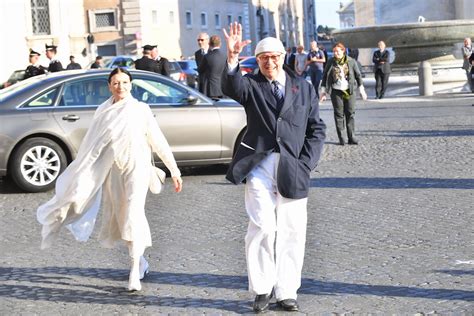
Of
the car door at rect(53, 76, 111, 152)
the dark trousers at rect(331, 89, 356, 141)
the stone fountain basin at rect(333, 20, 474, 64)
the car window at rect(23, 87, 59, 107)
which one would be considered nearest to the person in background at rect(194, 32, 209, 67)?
the dark trousers at rect(331, 89, 356, 141)

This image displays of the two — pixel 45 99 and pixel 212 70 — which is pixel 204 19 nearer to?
pixel 212 70

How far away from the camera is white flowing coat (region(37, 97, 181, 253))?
823 cm

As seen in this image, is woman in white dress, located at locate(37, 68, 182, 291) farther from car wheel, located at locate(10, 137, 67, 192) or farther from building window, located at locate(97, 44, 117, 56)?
building window, located at locate(97, 44, 117, 56)

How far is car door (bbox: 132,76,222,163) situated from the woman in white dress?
6.15m

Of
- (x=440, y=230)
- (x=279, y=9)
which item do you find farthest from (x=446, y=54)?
(x=279, y=9)

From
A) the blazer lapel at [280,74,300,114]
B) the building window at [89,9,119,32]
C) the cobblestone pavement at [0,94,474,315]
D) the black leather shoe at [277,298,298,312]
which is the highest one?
the building window at [89,9,119,32]

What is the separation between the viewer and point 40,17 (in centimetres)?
5959

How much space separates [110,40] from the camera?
218 feet

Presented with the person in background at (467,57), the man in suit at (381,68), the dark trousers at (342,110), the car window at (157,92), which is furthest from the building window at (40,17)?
the car window at (157,92)

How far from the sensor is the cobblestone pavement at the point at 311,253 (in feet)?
24.7

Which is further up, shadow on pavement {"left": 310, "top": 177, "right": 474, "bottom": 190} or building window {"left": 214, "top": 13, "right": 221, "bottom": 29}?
building window {"left": 214, "top": 13, "right": 221, "bottom": 29}

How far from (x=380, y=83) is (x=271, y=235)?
27.0 m

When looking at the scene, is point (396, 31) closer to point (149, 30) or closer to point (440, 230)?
point (440, 230)

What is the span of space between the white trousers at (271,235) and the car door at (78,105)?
7216mm
